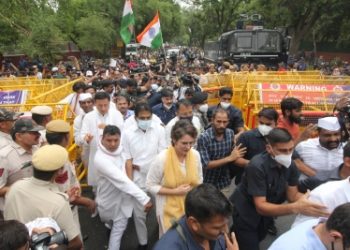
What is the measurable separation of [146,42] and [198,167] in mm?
8894

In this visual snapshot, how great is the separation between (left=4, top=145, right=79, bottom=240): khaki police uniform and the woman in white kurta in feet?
3.32

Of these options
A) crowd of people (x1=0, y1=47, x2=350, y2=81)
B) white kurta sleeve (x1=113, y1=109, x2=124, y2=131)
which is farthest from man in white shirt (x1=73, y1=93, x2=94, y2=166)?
crowd of people (x1=0, y1=47, x2=350, y2=81)

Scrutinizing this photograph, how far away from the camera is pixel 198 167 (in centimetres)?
378

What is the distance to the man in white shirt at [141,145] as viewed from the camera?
4719 mm

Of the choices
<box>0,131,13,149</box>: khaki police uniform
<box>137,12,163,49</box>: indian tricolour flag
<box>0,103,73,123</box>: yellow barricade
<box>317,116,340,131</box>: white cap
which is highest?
<box>137,12,163,49</box>: indian tricolour flag

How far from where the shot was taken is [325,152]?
3908 mm

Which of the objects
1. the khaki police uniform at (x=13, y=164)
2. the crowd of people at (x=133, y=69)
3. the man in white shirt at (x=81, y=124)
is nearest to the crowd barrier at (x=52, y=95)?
the man in white shirt at (x=81, y=124)

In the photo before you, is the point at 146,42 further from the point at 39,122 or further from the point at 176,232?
the point at 176,232

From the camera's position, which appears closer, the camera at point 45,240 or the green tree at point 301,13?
the camera at point 45,240

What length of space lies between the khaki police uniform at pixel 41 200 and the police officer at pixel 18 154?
659 mm

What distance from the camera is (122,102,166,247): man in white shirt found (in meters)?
4.72

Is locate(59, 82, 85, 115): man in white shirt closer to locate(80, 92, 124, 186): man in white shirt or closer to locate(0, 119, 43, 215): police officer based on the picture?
locate(80, 92, 124, 186): man in white shirt

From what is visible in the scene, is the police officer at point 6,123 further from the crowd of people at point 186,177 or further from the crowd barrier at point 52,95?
the crowd barrier at point 52,95

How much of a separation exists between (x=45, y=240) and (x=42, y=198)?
1.60ft
